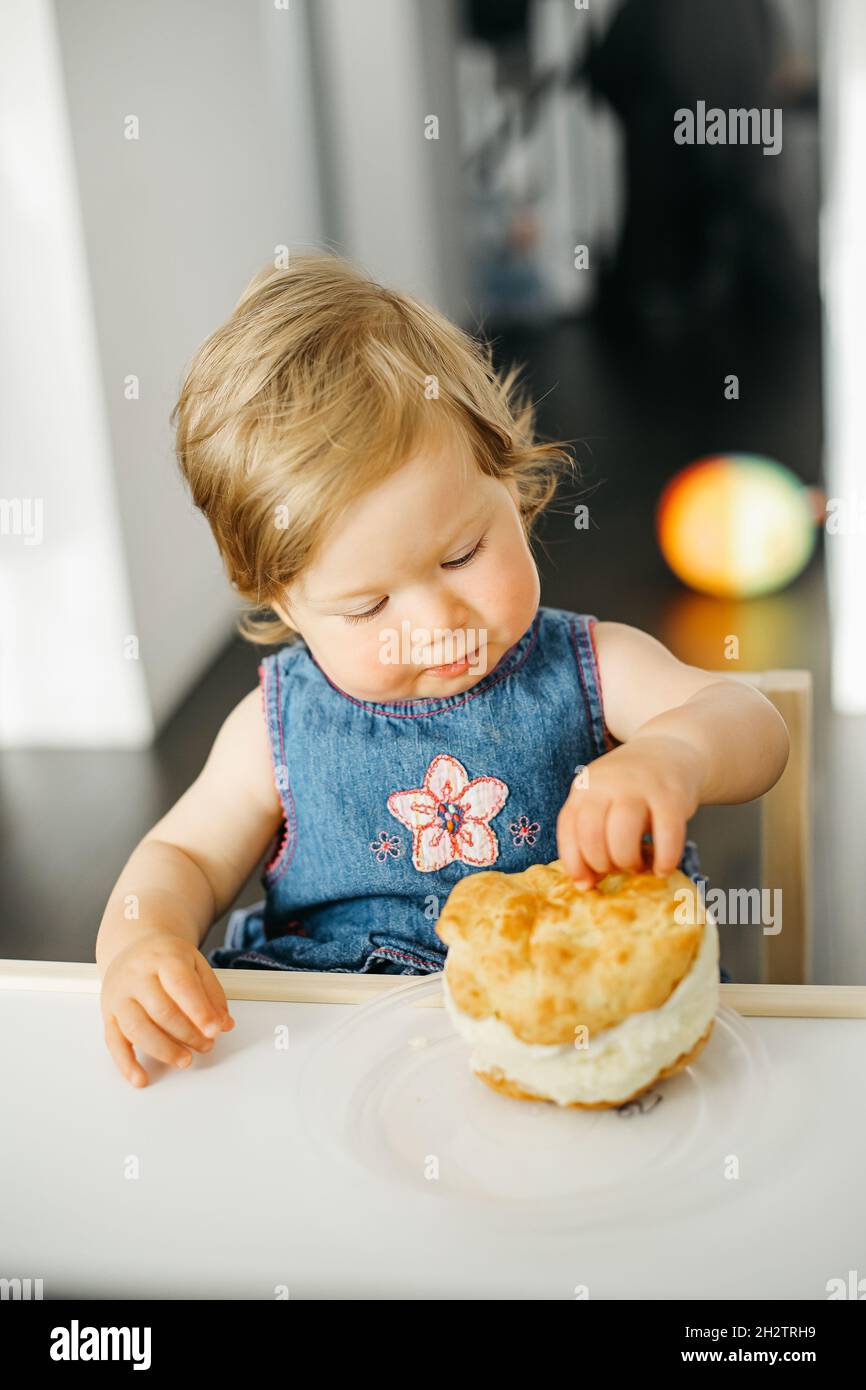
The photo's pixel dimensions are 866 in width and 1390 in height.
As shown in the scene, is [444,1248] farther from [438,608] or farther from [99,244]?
[99,244]

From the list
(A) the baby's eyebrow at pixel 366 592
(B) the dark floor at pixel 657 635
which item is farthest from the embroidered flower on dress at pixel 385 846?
(B) the dark floor at pixel 657 635

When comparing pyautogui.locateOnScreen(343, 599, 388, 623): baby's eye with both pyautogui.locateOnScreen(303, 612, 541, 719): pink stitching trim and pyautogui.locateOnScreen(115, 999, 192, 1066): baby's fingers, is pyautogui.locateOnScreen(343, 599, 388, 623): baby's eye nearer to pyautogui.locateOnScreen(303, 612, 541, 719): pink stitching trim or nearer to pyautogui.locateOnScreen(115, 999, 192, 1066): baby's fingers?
pyautogui.locateOnScreen(303, 612, 541, 719): pink stitching trim

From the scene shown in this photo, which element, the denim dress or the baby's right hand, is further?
the denim dress

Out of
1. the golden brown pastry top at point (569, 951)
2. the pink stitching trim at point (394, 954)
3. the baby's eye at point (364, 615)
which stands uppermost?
the baby's eye at point (364, 615)

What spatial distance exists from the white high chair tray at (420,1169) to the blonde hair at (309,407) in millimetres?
331

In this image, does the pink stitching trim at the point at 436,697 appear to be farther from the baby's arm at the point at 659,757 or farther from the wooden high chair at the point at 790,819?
the wooden high chair at the point at 790,819

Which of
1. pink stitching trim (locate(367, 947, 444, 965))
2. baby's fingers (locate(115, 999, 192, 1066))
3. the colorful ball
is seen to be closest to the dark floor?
the colorful ball

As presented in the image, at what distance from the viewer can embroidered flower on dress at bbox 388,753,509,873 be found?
1.02 metres

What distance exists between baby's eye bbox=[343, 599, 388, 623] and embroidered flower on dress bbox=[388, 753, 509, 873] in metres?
0.17

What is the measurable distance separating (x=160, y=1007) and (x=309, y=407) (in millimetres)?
391

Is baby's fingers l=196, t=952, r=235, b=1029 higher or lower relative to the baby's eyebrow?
lower

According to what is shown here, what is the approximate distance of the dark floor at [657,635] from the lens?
201cm
